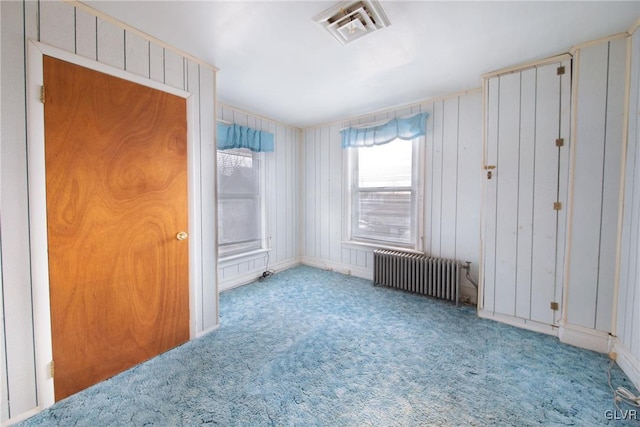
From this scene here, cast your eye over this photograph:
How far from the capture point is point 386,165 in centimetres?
Result: 349

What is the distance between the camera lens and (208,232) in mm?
2273

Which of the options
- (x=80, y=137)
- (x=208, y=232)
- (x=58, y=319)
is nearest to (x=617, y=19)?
(x=208, y=232)

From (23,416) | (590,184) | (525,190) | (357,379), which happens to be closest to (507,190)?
(525,190)

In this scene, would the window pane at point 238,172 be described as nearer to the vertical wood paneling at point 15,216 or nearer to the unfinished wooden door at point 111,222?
the unfinished wooden door at point 111,222

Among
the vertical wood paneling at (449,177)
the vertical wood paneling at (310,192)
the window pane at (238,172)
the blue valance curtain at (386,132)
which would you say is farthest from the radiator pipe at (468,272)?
the window pane at (238,172)

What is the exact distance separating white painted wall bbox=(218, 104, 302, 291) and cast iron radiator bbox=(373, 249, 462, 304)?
1.51 meters

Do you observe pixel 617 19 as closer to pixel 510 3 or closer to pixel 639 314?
pixel 510 3

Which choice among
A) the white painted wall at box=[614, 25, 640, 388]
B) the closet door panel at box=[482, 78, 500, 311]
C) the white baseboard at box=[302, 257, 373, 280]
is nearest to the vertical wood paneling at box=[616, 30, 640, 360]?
the white painted wall at box=[614, 25, 640, 388]

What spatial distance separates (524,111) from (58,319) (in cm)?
378

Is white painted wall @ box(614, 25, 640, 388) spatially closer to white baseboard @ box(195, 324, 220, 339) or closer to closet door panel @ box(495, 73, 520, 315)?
closet door panel @ box(495, 73, 520, 315)

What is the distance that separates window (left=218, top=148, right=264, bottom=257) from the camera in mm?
3227

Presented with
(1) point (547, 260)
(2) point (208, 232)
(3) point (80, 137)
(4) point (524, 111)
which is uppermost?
(4) point (524, 111)

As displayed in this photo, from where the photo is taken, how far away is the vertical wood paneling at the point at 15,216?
4.32ft

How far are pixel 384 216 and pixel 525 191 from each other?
161 cm
